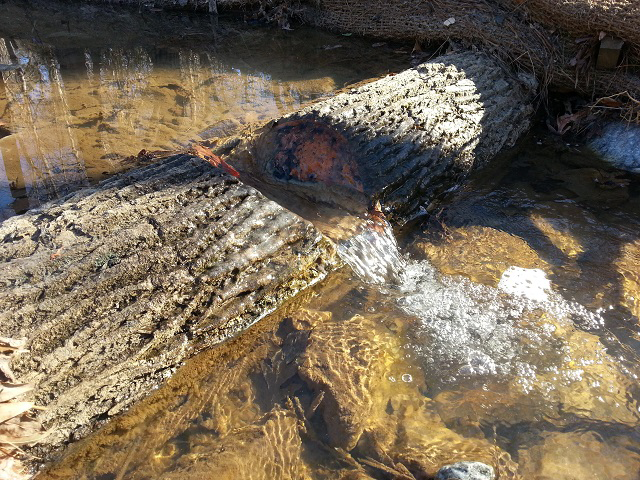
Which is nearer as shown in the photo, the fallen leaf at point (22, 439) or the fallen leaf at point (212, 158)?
the fallen leaf at point (22, 439)

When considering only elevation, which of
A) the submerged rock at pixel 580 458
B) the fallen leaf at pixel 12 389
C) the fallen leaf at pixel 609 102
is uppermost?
the fallen leaf at pixel 609 102

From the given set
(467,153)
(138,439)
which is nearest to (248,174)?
(467,153)

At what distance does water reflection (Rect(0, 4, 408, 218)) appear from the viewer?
177 inches

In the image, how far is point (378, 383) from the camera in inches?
109

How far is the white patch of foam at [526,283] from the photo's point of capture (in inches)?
131

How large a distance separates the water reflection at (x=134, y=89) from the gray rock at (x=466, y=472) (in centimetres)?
343

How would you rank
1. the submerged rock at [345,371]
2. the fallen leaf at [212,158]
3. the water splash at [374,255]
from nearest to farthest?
the submerged rock at [345,371], the water splash at [374,255], the fallen leaf at [212,158]

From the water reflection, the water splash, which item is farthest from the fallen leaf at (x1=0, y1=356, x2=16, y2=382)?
the water reflection

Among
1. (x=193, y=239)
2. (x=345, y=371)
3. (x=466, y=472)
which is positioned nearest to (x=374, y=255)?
(x=345, y=371)

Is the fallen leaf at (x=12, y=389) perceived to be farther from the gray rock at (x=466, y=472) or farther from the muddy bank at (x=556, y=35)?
the muddy bank at (x=556, y=35)

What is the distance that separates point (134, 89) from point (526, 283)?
15.0 feet

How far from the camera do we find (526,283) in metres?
3.43

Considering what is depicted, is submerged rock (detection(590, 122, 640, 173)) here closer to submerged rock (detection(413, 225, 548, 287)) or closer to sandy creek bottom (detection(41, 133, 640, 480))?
sandy creek bottom (detection(41, 133, 640, 480))

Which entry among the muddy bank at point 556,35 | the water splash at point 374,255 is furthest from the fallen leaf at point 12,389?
the muddy bank at point 556,35
